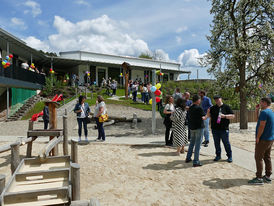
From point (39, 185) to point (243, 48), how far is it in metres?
11.0

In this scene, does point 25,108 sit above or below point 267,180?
above

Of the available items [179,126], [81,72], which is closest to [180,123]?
[179,126]

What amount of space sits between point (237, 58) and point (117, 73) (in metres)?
21.8

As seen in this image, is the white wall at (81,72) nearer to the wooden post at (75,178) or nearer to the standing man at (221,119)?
the standing man at (221,119)

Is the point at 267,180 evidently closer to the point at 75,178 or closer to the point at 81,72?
the point at 75,178

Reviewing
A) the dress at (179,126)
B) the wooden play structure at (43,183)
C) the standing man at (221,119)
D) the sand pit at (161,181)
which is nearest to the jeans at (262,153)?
the sand pit at (161,181)

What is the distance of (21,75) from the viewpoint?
17.5 meters

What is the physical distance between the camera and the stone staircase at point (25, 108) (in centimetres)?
A: 1552

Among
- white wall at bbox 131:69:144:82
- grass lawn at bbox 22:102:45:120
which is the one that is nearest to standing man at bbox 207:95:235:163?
grass lawn at bbox 22:102:45:120

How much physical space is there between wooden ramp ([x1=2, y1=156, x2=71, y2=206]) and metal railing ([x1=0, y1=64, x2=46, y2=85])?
43.6 ft

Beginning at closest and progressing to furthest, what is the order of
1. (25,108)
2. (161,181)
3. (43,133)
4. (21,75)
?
(161,181) < (43,133) < (25,108) < (21,75)

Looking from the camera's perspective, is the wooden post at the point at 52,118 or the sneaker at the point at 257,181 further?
the wooden post at the point at 52,118

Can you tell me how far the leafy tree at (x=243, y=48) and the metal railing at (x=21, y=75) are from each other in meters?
14.3

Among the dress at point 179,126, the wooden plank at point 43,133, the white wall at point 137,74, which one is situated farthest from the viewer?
the white wall at point 137,74
